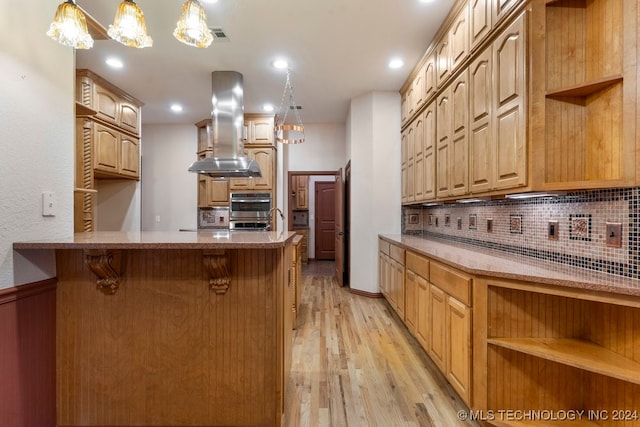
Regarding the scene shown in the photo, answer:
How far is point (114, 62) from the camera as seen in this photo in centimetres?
358

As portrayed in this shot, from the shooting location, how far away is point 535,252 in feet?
7.07

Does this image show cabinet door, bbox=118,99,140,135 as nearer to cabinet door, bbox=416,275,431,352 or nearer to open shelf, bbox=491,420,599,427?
cabinet door, bbox=416,275,431,352

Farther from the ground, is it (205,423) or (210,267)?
(210,267)

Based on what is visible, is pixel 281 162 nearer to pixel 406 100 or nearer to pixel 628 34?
pixel 406 100

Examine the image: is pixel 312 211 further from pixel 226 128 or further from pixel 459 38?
pixel 459 38

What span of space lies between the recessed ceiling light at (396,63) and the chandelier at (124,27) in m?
2.62

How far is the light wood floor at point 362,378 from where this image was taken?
1.92 meters

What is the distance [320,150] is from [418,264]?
3874 mm

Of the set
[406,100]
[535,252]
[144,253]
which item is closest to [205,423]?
[144,253]

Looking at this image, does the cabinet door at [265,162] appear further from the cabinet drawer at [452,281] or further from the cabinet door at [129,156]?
the cabinet drawer at [452,281]

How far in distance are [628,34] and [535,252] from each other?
1.32 meters

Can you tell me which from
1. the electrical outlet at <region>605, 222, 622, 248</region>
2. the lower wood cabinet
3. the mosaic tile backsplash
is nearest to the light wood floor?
the lower wood cabinet

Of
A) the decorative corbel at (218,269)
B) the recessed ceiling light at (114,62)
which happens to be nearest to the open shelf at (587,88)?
the decorative corbel at (218,269)

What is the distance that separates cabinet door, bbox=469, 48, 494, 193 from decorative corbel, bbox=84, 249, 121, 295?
8.00 feet
